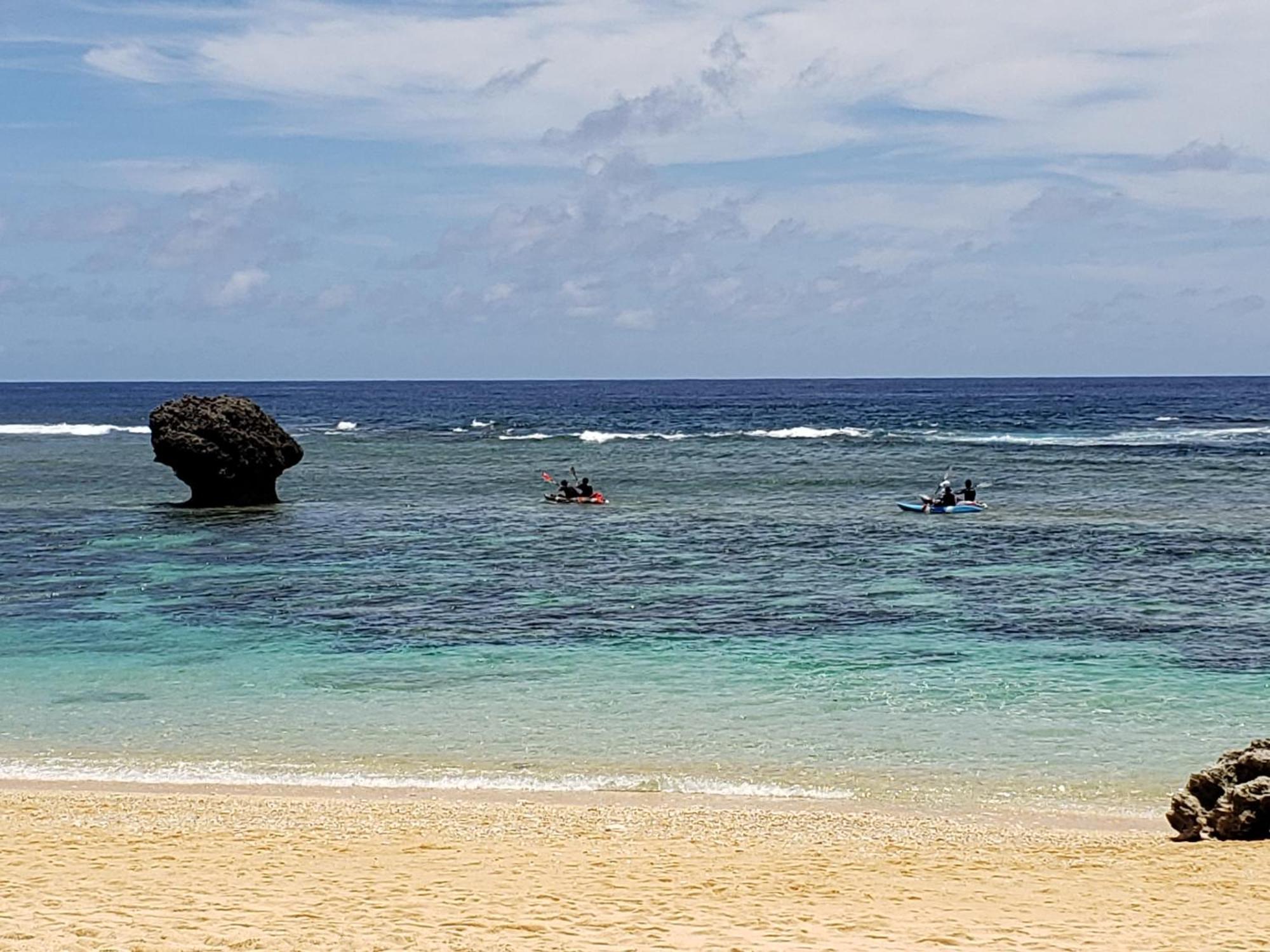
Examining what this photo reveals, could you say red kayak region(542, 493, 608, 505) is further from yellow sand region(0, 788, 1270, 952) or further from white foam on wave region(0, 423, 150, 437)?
white foam on wave region(0, 423, 150, 437)

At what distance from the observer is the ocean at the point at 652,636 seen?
17.0 m

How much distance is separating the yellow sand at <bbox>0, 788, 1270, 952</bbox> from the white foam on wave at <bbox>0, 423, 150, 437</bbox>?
87.4m

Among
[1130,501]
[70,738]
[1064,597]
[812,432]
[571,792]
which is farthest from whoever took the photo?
[812,432]

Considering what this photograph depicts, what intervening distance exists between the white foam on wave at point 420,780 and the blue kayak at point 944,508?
89.8 ft

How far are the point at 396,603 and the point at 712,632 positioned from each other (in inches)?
274

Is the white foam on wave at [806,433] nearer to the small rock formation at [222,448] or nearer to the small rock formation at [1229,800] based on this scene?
the small rock formation at [222,448]

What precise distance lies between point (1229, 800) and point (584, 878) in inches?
246

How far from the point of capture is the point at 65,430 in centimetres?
10138

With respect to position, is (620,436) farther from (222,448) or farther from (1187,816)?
(1187,816)

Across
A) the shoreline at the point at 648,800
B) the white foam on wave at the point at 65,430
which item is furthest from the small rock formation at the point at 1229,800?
the white foam on wave at the point at 65,430

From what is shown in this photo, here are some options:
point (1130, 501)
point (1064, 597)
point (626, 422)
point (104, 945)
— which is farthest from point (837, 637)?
point (626, 422)

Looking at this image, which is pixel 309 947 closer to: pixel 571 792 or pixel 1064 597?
pixel 571 792

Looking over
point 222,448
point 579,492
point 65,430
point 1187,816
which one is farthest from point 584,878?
point 65,430

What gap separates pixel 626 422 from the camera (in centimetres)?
11144
